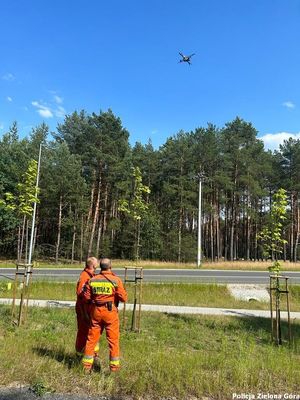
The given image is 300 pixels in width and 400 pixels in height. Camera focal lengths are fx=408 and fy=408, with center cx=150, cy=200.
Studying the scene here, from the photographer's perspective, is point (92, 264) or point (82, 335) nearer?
point (82, 335)

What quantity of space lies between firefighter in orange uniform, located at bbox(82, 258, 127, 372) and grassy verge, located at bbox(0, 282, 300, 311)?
9.15m

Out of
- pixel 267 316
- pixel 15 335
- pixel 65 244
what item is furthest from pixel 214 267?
pixel 15 335

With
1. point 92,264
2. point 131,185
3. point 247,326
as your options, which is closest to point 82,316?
point 92,264

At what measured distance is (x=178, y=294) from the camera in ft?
56.9

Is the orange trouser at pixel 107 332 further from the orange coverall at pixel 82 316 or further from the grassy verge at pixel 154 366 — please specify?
the orange coverall at pixel 82 316

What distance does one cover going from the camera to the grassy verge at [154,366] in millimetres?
5121

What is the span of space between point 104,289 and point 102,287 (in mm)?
41

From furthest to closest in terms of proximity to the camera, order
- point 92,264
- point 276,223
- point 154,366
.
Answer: point 276,223, point 92,264, point 154,366

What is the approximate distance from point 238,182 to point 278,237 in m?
41.6

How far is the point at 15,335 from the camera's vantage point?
7941 mm

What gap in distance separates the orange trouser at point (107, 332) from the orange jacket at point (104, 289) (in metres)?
0.14

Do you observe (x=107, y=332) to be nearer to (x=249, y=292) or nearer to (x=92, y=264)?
(x=92, y=264)

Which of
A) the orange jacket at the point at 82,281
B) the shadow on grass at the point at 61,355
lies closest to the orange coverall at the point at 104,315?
the shadow on grass at the point at 61,355

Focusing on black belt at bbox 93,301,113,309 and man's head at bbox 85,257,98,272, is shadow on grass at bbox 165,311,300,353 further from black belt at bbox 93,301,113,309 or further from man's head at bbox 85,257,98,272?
black belt at bbox 93,301,113,309
